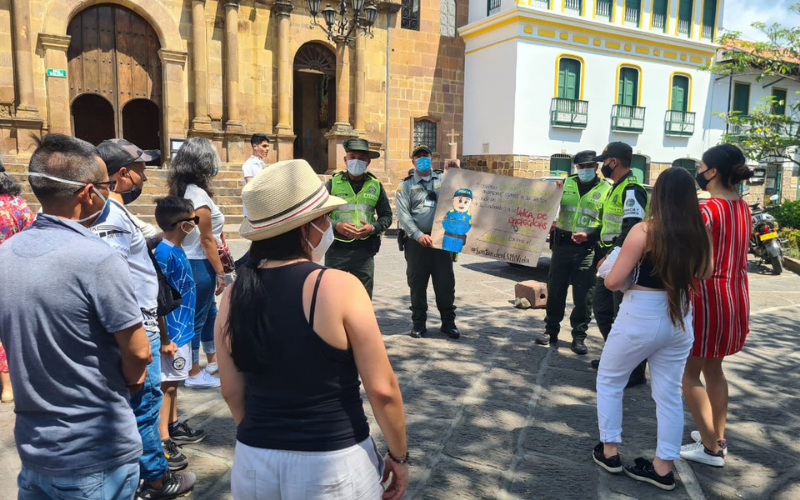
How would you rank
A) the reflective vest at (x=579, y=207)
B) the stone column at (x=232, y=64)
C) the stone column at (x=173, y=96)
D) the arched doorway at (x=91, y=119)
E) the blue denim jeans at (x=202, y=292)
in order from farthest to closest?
the arched doorway at (x=91, y=119), the stone column at (x=232, y=64), the stone column at (x=173, y=96), the reflective vest at (x=579, y=207), the blue denim jeans at (x=202, y=292)

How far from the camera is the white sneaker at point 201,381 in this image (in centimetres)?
444

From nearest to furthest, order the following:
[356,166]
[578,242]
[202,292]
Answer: [202,292]
[578,242]
[356,166]

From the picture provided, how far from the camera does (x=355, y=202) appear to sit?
17.7 feet

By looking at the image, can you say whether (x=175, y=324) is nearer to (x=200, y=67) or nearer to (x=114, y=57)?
(x=200, y=67)

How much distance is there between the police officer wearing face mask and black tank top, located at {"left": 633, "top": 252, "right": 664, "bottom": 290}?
2555mm

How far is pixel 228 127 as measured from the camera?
1584 centimetres

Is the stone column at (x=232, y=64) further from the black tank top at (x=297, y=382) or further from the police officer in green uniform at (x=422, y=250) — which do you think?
the black tank top at (x=297, y=382)

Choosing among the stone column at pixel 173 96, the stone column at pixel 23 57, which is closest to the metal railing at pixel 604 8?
the stone column at pixel 173 96

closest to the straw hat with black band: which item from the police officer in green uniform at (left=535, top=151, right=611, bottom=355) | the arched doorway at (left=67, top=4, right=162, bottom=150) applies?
the police officer in green uniform at (left=535, top=151, right=611, bottom=355)

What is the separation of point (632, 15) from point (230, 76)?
14.7 meters

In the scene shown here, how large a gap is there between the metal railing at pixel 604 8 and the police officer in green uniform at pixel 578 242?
1779cm

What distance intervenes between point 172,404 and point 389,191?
14.4 m

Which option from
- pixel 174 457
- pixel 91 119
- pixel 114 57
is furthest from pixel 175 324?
pixel 91 119

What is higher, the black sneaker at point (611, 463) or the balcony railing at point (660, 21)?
the balcony railing at point (660, 21)
